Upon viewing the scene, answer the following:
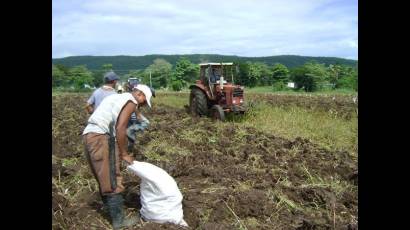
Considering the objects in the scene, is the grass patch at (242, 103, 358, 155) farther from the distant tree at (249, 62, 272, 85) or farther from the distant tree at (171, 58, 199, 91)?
the distant tree at (171, 58, 199, 91)

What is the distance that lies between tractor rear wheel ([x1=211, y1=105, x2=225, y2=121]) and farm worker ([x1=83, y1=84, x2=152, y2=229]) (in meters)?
7.33

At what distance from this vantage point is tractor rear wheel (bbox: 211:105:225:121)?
37.9 ft

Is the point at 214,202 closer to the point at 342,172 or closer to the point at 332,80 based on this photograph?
the point at 342,172

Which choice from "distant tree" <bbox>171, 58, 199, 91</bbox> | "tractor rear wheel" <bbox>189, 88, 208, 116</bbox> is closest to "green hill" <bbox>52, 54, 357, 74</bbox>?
"distant tree" <bbox>171, 58, 199, 91</bbox>

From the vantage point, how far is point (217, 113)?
38.7 feet

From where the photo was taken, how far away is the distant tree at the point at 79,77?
44.6m

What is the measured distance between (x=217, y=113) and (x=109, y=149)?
761cm

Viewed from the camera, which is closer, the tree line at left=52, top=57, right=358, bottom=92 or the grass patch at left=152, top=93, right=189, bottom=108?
the grass patch at left=152, top=93, right=189, bottom=108

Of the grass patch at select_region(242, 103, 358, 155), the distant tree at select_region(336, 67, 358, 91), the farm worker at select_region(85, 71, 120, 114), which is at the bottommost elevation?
the grass patch at select_region(242, 103, 358, 155)

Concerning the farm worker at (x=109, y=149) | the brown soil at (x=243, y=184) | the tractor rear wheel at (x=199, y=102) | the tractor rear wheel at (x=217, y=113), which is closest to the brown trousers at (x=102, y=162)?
the farm worker at (x=109, y=149)
